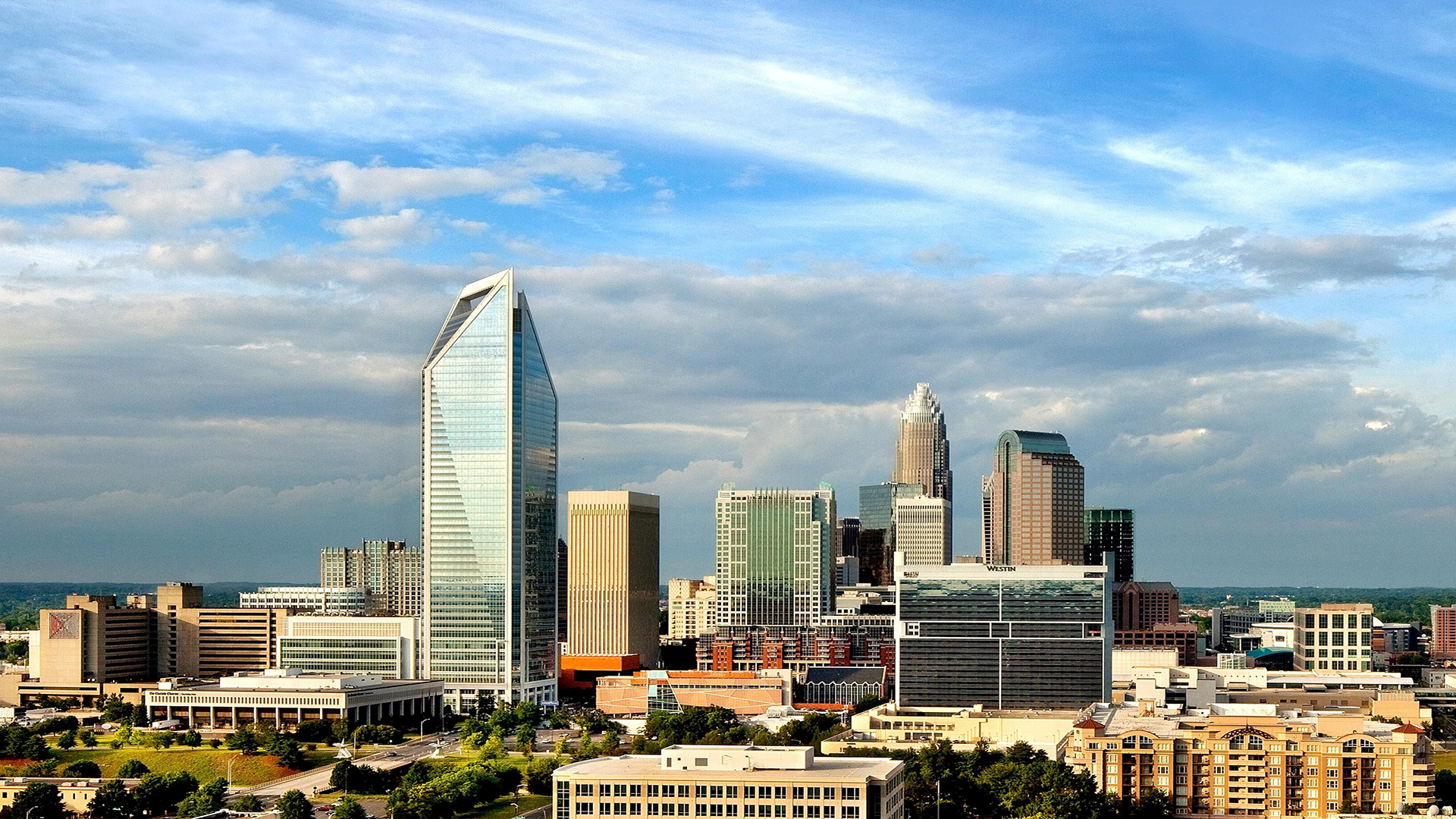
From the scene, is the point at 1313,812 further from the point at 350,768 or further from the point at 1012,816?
the point at 350,768

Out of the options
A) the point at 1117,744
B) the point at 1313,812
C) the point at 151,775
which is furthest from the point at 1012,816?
the point at 151,775

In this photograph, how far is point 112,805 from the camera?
516 feet

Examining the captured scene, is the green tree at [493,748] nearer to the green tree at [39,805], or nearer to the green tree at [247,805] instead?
the green tree at [247,805]

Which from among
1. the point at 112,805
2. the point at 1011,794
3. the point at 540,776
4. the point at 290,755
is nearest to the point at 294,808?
the point at 112,805

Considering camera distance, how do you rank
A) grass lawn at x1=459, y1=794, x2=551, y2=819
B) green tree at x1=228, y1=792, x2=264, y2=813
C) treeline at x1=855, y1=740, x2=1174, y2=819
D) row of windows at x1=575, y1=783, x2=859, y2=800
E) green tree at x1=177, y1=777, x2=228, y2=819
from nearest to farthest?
1. row of windows at x1=575, y1=783, x2=859, y2=800
2. treeline at x1=855, y1=740, x2=1174, y2=819
3. green tree at x1=177, y1=777, x2=228, y2=819
4. green tree at x1=228, y1=792, x2=264, y2=813
5. grass lawn at x1=459, y1=794, x2=551, y2=819

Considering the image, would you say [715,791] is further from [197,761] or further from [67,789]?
[197,761]

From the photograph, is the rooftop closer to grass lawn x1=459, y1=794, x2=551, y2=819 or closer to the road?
grass lawn x1=459, y1=794, x2=551, y2=819

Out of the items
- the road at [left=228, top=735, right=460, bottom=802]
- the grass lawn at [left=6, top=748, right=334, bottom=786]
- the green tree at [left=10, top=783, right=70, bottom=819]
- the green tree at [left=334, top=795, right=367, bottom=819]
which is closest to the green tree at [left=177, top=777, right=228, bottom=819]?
the road at [left=228, top=735, right=460, bottom=802]

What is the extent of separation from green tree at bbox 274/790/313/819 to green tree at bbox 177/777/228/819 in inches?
315

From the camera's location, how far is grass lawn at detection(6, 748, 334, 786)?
182m

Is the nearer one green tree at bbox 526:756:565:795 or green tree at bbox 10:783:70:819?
green tree at bbox 10:783:70:819

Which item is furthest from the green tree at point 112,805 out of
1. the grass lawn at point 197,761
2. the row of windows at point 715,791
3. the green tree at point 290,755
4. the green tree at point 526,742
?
the row of windows at point 715,791

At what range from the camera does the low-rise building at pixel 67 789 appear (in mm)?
160250

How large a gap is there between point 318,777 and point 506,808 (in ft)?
86.4
